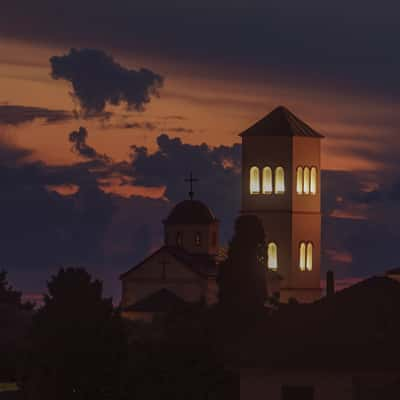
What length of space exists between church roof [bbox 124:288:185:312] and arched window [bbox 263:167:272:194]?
562 inches

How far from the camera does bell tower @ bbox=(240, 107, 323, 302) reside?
159625 millimetres

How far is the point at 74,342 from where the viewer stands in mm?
76375

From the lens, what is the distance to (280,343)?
252ft

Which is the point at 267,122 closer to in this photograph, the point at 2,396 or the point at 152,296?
the point at 152,296

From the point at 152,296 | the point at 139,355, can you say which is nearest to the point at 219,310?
the point at 139,355

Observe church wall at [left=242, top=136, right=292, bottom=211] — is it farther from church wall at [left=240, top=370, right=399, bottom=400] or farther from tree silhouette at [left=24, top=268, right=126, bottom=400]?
church wall at [left=240, top=370, right=399, bottom=400]

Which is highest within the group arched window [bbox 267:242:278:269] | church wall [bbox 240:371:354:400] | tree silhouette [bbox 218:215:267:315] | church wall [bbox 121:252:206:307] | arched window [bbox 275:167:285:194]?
arched window [bbox 275:167:285:194]

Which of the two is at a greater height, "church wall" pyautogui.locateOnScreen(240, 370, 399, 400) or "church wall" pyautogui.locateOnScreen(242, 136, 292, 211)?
"church wall" pyautogui.locateOnScreen(242, 136, 292, 211)

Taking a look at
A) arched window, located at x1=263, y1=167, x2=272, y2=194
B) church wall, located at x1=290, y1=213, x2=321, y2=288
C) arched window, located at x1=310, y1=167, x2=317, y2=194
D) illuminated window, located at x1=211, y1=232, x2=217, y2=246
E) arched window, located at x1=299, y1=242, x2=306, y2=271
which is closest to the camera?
Result: illuminated window, located at x1=211, y1=232, x2=217, y2=246

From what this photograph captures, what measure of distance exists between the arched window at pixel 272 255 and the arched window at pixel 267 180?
457 cm

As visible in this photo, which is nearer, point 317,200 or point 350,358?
point 350,358

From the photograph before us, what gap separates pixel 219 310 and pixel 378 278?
1440cm

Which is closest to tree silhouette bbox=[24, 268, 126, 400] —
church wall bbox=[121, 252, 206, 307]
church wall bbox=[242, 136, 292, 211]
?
church wall bbox=[121, 252, 206, 307]

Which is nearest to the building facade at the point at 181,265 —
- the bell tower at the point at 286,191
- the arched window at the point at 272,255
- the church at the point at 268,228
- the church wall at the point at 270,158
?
the church at the point at 268,228
